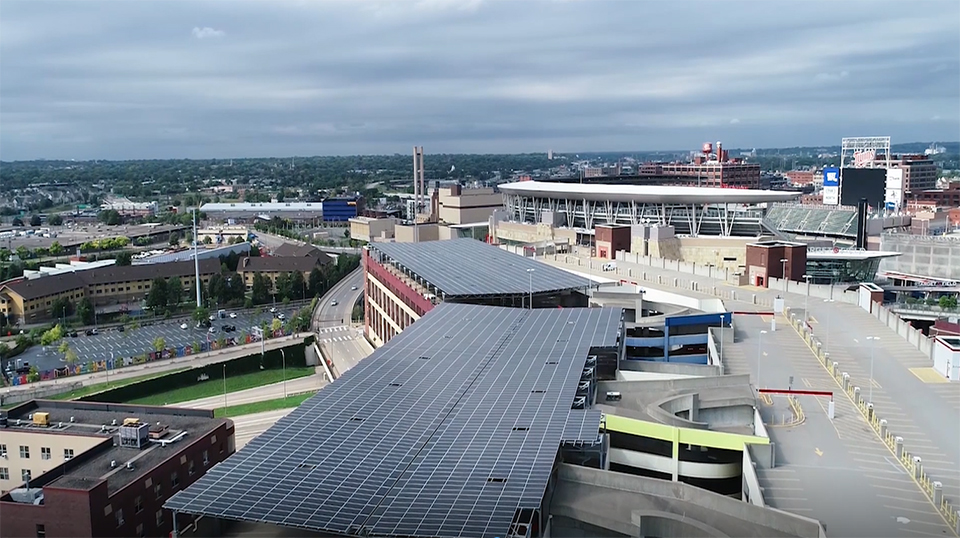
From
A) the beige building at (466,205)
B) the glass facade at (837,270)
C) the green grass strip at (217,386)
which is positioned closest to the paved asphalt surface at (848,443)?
the glass facade at (837,270)

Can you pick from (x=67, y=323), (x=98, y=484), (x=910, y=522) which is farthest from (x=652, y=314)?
(x=67, y=323)

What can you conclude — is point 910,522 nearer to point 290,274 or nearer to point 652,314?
point 652,314

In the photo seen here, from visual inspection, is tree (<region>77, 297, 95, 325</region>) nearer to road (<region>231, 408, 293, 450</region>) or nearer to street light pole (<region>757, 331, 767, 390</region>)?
road (<region>231, 408, 293, 450</region>)

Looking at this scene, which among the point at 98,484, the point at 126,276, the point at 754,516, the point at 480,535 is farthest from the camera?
the point at 126,276

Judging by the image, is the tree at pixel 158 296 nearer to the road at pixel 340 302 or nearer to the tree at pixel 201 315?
the tree at pixel 201 315

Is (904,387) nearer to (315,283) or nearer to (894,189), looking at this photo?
(315,283)

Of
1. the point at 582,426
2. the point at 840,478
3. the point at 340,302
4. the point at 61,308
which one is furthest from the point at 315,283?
the point at 840,478
